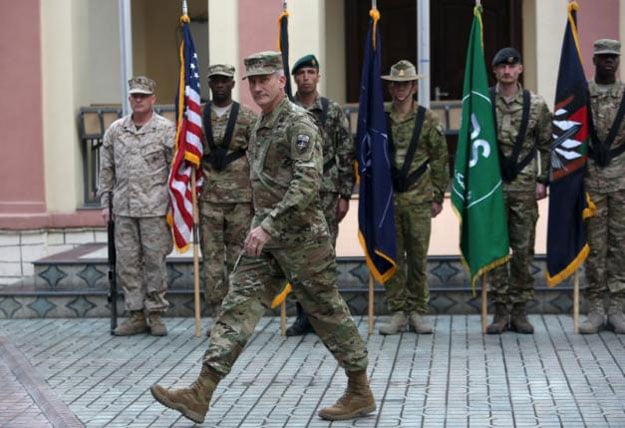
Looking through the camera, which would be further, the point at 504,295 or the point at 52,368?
the point at 504,295

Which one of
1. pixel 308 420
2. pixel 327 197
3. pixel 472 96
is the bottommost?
pixel 308 420

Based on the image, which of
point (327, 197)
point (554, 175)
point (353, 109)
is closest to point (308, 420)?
point (327, 197)

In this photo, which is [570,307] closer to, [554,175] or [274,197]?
[554,175]

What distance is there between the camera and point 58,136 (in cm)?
1342

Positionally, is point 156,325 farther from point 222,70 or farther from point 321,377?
point 321,377

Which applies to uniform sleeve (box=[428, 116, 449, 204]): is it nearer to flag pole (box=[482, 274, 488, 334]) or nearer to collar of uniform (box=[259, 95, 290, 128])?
flag pole (box=[482, 274, 488, 334])

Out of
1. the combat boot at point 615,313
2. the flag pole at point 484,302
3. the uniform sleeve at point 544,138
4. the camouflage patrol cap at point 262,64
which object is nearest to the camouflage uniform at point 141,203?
the flag pole at point 484,302

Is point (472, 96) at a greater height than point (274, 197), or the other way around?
point (472, 96)

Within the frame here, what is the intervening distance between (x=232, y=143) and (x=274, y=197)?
2.87 m

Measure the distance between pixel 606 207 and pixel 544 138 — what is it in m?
0.74

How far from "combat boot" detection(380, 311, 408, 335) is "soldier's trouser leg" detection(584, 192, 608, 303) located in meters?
1.48

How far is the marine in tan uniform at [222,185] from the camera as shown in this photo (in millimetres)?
10180

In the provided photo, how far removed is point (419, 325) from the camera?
1023cm

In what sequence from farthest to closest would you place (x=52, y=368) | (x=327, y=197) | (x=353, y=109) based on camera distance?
(x=353, y=109), (x=327, y=197), (x=52, y=368)
